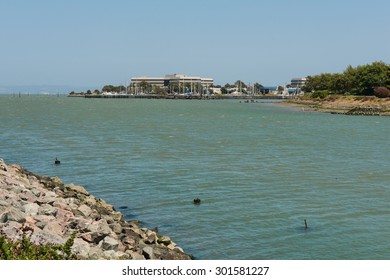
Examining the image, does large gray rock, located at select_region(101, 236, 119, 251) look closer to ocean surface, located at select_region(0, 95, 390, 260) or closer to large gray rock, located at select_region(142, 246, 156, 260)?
large gray rock, located at select_region(142, 246, 156, 260)

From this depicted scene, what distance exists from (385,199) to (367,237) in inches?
270

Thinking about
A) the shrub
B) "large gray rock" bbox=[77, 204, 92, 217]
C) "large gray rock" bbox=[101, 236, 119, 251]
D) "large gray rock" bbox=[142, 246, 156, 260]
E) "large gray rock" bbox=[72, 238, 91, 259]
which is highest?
the shrub

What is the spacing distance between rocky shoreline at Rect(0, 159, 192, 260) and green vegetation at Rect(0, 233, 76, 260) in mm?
546

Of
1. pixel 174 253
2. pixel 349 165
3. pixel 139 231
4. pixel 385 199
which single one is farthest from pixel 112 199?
pixel 349 165

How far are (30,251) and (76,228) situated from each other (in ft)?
13.6

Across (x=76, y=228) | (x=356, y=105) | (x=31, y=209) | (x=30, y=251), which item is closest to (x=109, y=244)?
(x=76, y=228)

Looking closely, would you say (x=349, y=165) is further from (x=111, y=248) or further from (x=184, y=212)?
(x=111, y=248)

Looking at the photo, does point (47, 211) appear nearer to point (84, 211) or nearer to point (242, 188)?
point (84, 211)

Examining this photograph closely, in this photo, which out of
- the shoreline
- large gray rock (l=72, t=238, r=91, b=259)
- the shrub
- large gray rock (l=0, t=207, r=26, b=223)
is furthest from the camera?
the shrub

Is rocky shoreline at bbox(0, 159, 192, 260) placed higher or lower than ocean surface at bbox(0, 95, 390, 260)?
higher

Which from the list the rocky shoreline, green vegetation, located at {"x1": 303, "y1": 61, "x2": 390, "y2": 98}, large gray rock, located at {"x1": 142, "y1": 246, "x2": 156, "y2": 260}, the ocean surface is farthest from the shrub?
large gray rock, located at {"x1": 142, "y1": 246, "x2": 156, "y2": 260}

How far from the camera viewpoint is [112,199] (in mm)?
27484

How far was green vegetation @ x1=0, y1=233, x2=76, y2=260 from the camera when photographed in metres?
11.8

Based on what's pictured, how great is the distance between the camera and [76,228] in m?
16.6
